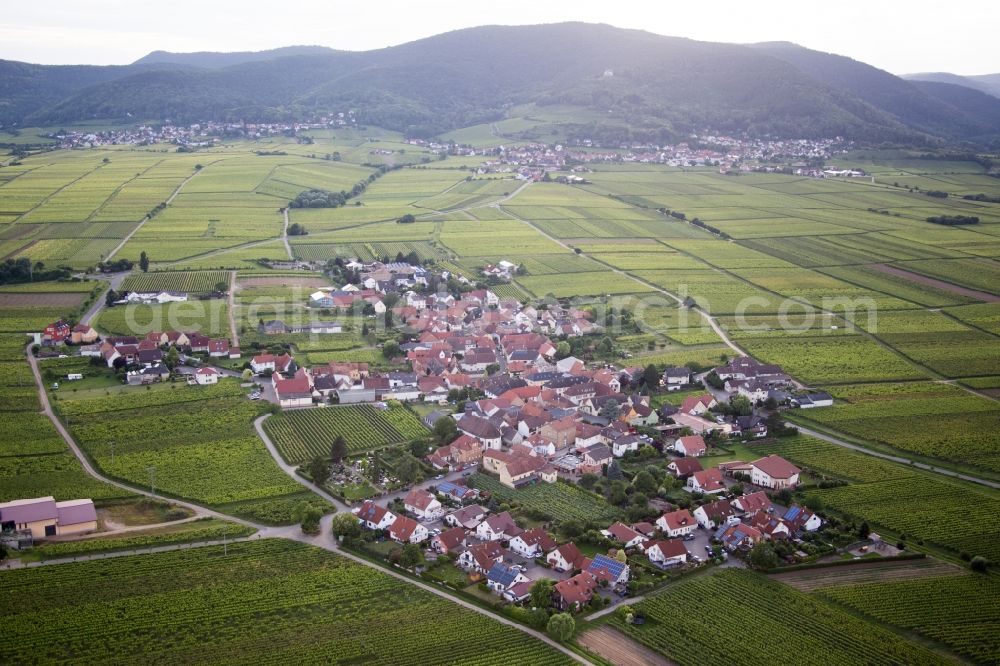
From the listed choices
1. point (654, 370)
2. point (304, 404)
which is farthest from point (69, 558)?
point (654, 370)

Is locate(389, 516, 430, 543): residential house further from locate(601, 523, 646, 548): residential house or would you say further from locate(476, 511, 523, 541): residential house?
locate(601, 523, 646, 548): residential house

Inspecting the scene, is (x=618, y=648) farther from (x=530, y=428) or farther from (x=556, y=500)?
(x=530, y=428)

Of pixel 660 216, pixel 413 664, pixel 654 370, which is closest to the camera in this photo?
pixel 413 664

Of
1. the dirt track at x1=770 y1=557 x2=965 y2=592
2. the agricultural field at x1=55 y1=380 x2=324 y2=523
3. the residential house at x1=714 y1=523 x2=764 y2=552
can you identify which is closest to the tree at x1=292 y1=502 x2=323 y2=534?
the agricultural field at x1=55 y1=380 x2=324 y2=523

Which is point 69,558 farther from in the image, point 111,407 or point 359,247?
point 359,247

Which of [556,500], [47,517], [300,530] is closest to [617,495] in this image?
[556,500]

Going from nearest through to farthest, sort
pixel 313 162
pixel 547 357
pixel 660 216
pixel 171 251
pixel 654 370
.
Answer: pixel 654 370 → pixel 547 357 → pixel 171 251 → pixel 660 216 → pixel 313 162
